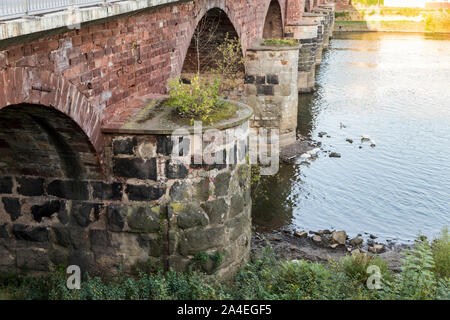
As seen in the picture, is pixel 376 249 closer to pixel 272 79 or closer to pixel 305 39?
pixel 272 79

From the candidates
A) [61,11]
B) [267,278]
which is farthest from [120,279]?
[61,11]

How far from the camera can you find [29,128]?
7.76 meters

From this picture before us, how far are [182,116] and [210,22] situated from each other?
7.26 m

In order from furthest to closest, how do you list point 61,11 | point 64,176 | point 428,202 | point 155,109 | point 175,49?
1. point 428,202
2. point 175,49
3. point 155,109
4. point 64,176
5. point 61,11

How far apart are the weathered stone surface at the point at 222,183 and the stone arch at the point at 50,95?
176 cm

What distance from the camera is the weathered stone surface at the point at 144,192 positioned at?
828 cm

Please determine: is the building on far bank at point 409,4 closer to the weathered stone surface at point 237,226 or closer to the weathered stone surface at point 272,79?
the weathered stone surface at point 272,79

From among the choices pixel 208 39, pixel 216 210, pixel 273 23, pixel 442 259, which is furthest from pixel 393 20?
pixel 216 210

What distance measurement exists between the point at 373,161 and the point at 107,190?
39.1 ft

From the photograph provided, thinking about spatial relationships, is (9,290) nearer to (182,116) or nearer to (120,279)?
(120,279)

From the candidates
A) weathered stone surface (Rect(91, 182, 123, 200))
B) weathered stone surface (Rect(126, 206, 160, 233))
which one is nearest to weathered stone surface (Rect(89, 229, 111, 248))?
weathered stone surface (Rect(126, 206, 160, 233))

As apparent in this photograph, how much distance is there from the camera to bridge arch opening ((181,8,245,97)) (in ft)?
49.3

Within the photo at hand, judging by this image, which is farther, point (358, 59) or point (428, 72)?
point (358, 59)

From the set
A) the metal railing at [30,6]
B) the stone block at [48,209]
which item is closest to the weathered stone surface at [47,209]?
the stone block at [48,209]
